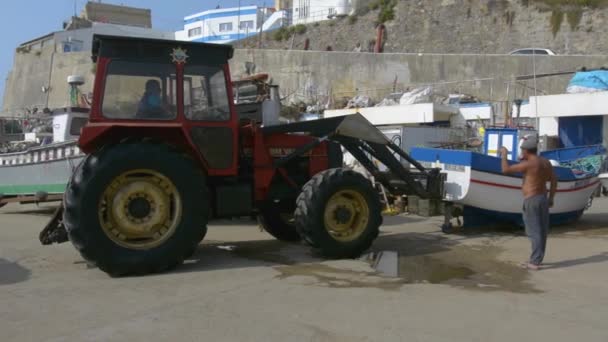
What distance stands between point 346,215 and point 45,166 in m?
7.31

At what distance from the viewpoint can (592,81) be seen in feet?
63.6

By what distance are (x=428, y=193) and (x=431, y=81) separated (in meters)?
21.7

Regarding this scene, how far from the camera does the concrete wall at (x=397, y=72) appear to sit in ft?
84.6

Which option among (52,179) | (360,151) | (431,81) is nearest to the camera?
(360,151)

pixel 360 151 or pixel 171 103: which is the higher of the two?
pixel 171 103

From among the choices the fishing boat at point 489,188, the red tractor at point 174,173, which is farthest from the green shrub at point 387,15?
the red tractor at point 174,173

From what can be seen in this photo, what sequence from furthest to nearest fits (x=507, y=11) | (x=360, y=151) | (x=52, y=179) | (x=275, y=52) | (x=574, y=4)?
(x=275, y=52) < (x=507, y=11) < (x=574, y=4) < (x=52, y=179) < (x=360, y=151)

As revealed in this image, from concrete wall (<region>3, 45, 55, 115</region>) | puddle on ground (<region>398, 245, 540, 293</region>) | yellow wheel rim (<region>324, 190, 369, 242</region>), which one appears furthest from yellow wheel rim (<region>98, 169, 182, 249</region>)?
concrete wall (<region>3, 45, 55, 115</region>)

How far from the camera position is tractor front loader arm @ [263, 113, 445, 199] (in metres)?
8.10

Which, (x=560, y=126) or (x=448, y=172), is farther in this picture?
(x=560, y=126)

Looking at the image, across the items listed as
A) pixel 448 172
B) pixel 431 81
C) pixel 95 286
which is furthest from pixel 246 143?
pixel 431 81

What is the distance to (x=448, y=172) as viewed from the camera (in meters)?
9.76

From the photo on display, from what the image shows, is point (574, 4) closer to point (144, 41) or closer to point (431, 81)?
point (431, 81)

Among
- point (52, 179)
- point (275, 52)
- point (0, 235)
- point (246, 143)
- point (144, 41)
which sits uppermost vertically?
point (275, 52)
